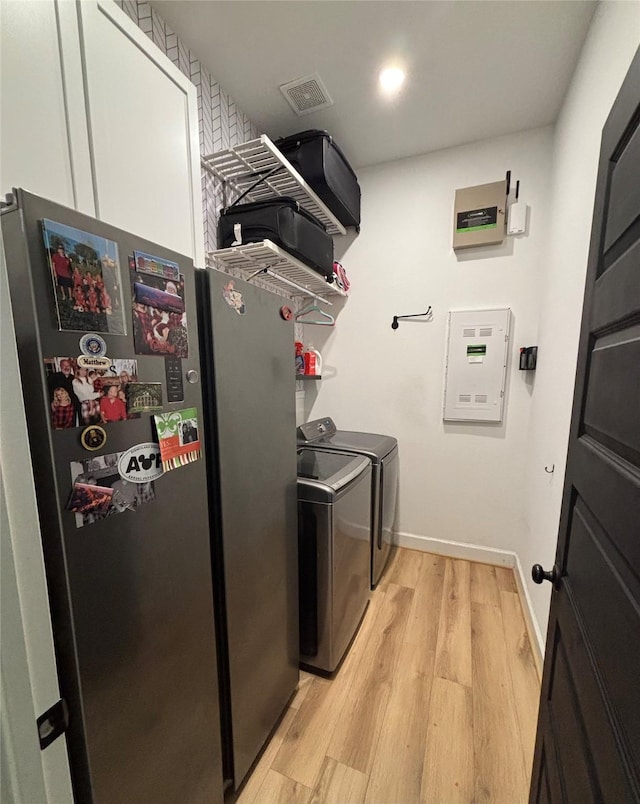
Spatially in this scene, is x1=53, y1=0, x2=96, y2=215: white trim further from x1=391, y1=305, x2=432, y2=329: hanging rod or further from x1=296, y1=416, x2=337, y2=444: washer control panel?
x1=391, y1=305, x2=432, y2=329: hanging rod

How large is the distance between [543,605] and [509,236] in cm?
225

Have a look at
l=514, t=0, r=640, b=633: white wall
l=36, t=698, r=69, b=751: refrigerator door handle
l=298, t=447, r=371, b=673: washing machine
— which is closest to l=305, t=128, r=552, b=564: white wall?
l=514, t=0, r=640, b=633: white wall

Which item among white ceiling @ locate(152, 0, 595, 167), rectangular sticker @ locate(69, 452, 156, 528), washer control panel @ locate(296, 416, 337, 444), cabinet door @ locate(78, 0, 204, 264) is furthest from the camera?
washer control panel @ locate(296, 416, 337, 444)

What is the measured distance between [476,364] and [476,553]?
4.77 feet

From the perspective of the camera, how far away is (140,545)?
729 mm

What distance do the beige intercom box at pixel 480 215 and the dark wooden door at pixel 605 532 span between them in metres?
1.56

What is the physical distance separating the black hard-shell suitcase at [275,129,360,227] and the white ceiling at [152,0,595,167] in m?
0.19

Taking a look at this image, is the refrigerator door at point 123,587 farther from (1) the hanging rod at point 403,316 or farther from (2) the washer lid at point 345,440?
(1) the hanging rod at point 403,316

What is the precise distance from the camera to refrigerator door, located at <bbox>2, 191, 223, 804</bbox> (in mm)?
561

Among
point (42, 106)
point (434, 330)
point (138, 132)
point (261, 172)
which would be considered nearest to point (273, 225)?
point (261, 172)

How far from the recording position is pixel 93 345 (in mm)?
627

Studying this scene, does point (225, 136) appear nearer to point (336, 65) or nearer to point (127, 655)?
point (336, 65)

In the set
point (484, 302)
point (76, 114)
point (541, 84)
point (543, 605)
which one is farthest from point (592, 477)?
point (541, 84)

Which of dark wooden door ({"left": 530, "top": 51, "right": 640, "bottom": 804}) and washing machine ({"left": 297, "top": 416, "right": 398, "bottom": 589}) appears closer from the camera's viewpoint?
dark wooden door ({"left": 530, "top": 51, "right": 640, "bottom": 804})
